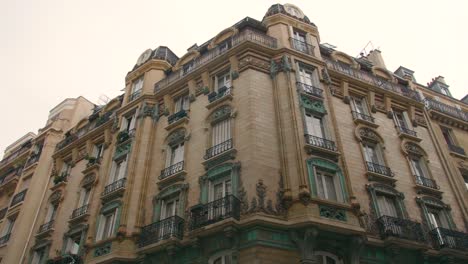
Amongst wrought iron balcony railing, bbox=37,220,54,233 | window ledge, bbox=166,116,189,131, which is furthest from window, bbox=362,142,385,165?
wrought iron balcony railing, bbox=37,220,54,233

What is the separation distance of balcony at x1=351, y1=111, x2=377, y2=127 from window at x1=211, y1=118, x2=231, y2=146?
7121mm

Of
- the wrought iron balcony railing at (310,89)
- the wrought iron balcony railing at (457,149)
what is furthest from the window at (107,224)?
the wrought iron balcony railing at (457,149)

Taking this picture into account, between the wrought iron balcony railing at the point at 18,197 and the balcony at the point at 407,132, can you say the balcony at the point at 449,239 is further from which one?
the wrought iron balcony railing at the point at 18,197

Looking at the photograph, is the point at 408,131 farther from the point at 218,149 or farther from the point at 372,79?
the point at 218,149

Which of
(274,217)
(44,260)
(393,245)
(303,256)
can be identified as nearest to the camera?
(303,256)

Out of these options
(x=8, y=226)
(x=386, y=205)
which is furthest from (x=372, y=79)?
(x=8, y=226)

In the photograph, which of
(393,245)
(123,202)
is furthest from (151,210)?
(393,245)

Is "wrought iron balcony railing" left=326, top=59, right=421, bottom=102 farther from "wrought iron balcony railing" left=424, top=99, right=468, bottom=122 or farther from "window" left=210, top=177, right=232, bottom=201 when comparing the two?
"window" left=210, top=177, right=232, bottom=201

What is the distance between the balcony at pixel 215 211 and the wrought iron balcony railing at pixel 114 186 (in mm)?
5819

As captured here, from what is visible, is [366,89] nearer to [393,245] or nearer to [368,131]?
[368,131]

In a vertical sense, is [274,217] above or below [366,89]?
below

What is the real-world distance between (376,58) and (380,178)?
1395cm

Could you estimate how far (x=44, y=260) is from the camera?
22094mm

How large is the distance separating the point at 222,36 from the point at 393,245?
14.7 meters
